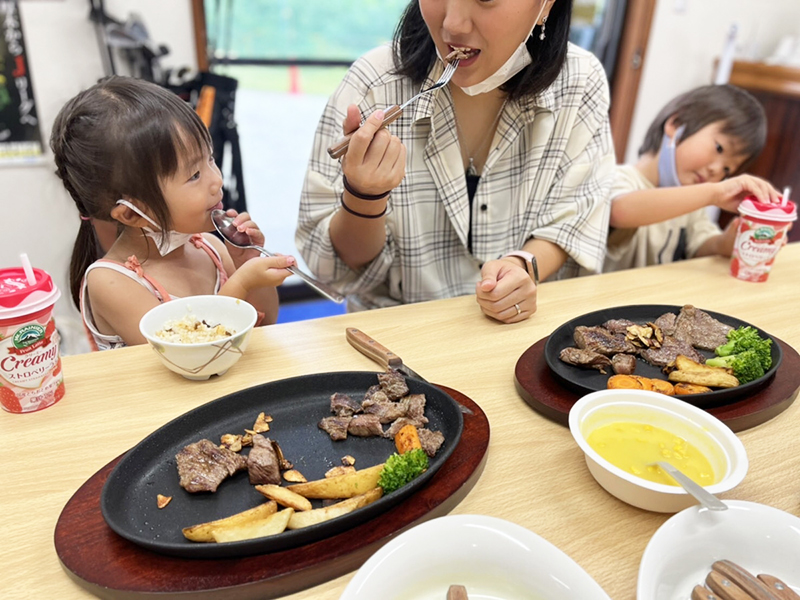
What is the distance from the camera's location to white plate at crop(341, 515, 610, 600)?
2.06ft

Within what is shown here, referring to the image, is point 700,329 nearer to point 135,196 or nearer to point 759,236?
point 759,236

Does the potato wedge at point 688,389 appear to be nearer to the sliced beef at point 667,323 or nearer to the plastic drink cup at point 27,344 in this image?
the sliced beef at point 667,323

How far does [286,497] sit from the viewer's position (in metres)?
0.79

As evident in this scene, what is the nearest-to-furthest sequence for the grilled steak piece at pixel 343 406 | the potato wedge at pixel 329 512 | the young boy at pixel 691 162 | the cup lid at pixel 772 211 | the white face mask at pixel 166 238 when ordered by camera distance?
the potato wedge at pixel 329 512, the grilled steak piece at pixel 343 406, the white face mask at pixel 166 238, the cup lid at pixel 772 211, the young boy at pixel 691 162

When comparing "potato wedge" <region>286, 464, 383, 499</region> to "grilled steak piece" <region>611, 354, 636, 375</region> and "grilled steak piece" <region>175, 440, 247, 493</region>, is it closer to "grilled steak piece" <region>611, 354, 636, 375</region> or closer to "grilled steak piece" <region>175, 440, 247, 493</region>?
"grilled steak piece" <region>175, 440, 247, 493</region>

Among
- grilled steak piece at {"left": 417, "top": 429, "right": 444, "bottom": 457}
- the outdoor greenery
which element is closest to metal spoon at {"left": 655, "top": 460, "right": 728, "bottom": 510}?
grilled steak piece at {"left": 417, "top": 429, "right": 444, "bottom": 457}

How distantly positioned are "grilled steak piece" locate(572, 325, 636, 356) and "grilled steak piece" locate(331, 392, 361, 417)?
489 mm

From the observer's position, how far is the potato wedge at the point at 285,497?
2.57 feet

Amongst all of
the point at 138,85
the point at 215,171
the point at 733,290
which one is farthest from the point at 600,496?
the point at 138,85

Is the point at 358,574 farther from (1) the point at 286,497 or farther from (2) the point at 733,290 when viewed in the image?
(2) the point at 733,290

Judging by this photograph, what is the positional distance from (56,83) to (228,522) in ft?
9.04

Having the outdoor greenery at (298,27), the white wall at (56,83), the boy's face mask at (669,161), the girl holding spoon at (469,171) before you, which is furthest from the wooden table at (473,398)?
the outdoor greenery at (298,27)

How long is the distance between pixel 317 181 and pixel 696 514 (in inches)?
48.3

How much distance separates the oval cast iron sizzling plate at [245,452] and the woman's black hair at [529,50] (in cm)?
95
